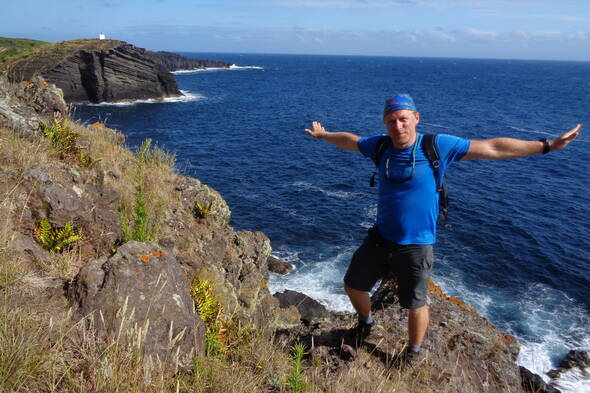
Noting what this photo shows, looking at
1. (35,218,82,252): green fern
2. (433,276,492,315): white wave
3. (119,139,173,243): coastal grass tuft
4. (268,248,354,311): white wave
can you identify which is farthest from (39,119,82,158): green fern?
(433,276,492,315): white wave

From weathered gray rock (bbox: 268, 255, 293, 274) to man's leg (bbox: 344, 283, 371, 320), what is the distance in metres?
14.6

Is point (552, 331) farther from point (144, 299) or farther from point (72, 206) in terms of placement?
point (72, 206)

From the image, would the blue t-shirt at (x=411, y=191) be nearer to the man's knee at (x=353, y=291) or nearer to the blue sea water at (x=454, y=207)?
the man's knee at (x=353, y=291)

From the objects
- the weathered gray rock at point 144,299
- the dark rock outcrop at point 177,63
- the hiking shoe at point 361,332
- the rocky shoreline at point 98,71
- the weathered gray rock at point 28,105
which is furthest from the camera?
the dark rock outcrop at point 177,63

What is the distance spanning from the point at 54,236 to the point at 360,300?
12.7 ft

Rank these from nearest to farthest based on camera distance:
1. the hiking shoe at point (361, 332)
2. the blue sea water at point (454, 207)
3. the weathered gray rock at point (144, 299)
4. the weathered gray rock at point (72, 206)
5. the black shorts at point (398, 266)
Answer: the weathered gray rock at point (144, 299) < the black shorts at point (398, 266) < the hiking shoe at point (361, 332) < the weathered gray rock at point (72, 206) < the blue sea water at point (454, 207)

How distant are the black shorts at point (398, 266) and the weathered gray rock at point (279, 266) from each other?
49.3 feet

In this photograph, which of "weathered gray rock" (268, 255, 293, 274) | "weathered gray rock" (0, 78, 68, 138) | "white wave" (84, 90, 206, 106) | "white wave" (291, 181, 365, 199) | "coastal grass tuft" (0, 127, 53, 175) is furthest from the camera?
"white wave" (84, 90, 206, 106)

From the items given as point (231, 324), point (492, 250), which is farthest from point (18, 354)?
point (492, 250)

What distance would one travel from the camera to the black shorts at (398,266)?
164 inches

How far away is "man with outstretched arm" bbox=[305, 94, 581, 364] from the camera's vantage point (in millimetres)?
3961

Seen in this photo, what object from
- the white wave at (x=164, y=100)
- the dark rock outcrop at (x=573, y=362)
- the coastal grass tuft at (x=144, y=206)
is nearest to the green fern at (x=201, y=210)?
the coastal grass tuft at (x=144, y=206)

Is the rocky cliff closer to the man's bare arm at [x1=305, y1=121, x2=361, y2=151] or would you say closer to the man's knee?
the man's knee

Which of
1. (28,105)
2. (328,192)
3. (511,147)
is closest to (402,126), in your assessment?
(511,147)
